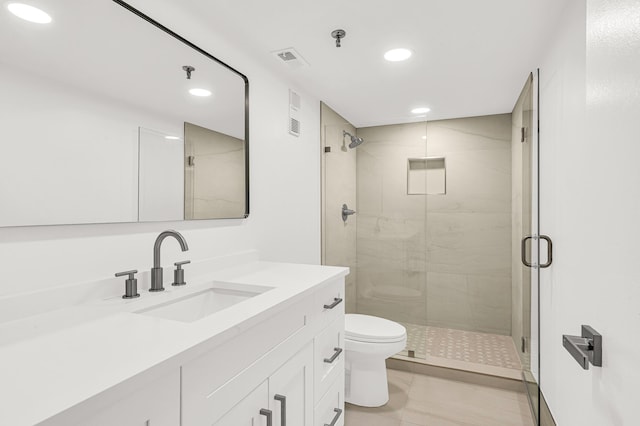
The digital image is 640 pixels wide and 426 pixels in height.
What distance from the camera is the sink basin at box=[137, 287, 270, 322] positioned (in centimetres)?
122

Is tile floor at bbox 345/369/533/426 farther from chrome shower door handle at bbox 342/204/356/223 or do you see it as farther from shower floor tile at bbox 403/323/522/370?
chrome shower door handle at bbox 342/204/356/223

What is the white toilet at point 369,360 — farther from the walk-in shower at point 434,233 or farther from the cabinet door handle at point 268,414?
the cabinet door handle at point 268,414

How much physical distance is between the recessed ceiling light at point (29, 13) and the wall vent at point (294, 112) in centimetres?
148

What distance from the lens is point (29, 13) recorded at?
1.02m

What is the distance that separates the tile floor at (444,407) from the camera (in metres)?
2.05

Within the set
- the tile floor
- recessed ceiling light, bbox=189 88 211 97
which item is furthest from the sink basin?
the tile floor

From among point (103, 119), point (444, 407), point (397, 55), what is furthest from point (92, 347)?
point (444, 407)

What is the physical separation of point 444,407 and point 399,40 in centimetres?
229

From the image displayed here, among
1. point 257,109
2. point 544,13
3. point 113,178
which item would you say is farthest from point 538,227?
point 113,178

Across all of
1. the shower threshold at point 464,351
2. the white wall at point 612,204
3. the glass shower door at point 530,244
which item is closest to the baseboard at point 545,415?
the glass shower door at point 530,244

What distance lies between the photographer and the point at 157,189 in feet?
4.62

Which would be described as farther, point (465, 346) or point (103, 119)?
point (465, 346)

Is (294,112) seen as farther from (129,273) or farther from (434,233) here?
(434,233)

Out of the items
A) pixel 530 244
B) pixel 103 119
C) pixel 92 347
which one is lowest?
pixel 92 347
